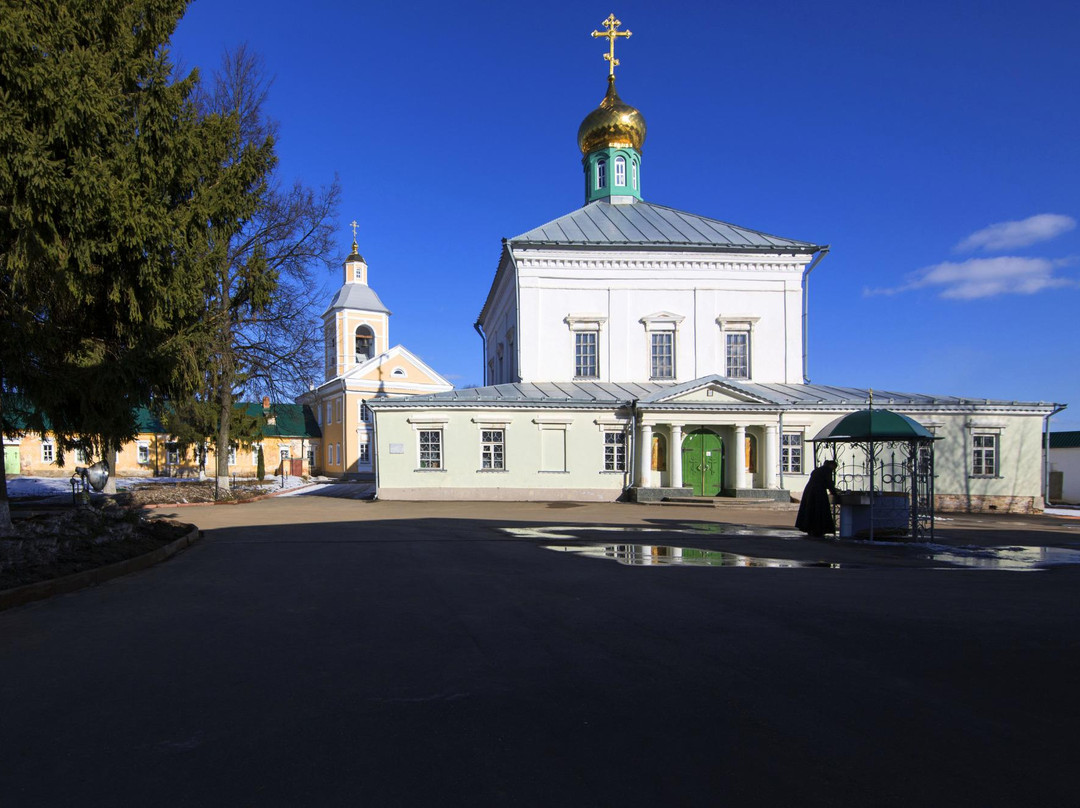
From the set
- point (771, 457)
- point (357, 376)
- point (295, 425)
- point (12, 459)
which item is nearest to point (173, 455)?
point (295, 425)

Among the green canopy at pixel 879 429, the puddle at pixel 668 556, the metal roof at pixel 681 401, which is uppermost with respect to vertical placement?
the metal roof at pixel 681 401

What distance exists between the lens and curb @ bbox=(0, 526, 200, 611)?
754 cm

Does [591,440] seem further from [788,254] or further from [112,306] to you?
[112,306]

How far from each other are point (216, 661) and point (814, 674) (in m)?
4.50

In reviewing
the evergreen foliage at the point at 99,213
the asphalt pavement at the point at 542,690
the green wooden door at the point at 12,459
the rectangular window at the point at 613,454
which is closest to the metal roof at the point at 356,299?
the green wooden door at the point at 12,459

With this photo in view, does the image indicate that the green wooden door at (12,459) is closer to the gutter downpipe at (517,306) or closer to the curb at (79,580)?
the gutter downpipe at (517,306)

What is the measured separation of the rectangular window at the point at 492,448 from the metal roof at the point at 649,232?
7856 mm

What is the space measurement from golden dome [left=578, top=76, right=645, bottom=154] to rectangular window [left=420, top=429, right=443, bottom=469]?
17087 mm

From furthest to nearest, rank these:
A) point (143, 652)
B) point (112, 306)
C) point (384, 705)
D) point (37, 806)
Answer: point (112, 306) → point (143, 652) → point (384, 705) → point (37, 806)

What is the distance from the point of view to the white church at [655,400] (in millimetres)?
25094

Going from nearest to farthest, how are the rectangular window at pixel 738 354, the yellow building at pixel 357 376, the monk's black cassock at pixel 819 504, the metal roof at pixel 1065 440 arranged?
the monk's black cassock at pixel 819 504, the rectangular window at pixel 738 354, the metal roof at pixel 1065 440, the yellow building at pixel 357 376

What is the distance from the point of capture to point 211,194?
12547 millimetres

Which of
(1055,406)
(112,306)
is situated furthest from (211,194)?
(1055,406)

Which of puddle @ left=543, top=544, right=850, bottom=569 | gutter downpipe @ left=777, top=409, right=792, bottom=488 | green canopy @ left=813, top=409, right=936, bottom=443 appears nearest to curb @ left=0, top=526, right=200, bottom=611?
puddle @ left=543, top=544, right=850, bottom=569
